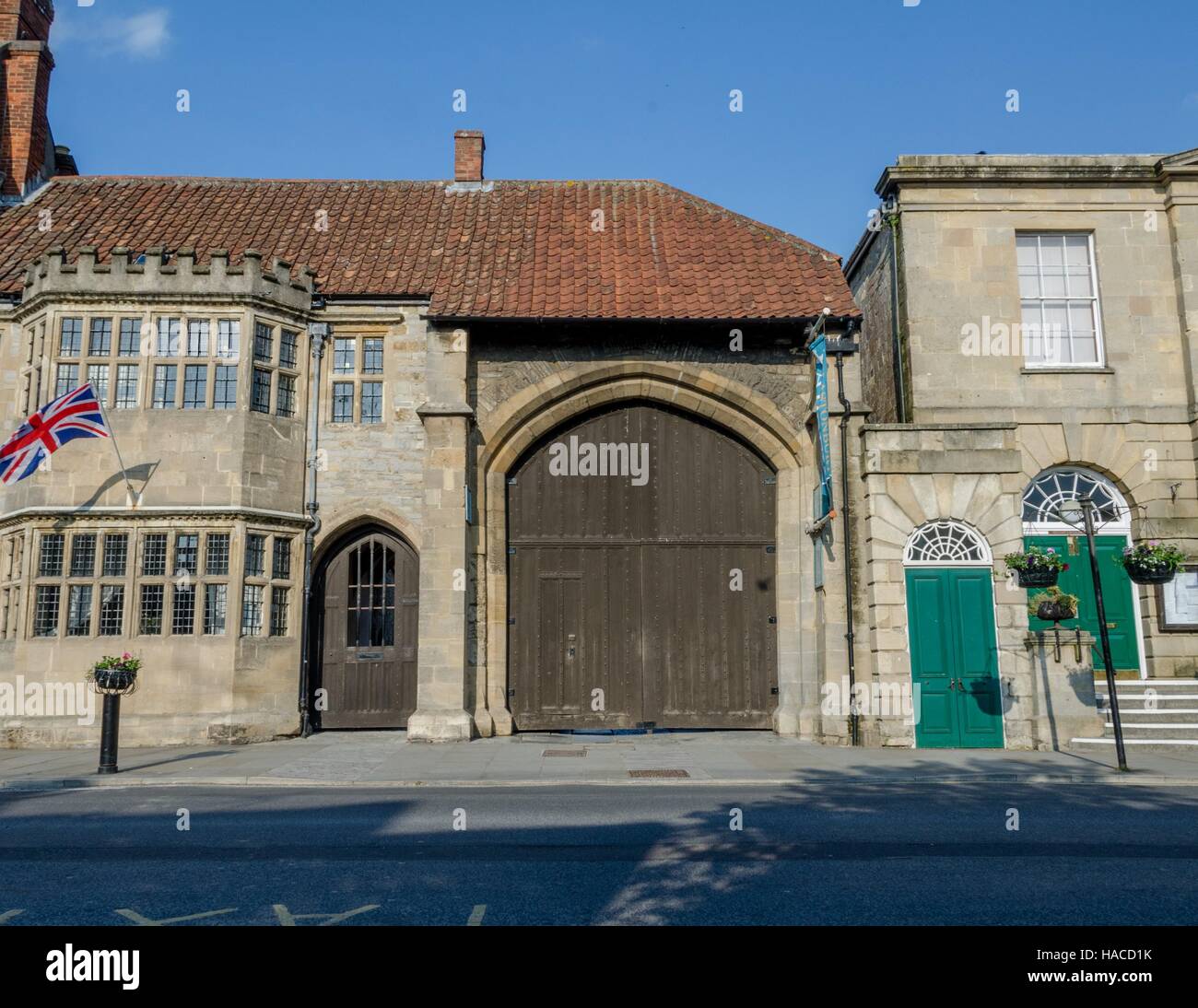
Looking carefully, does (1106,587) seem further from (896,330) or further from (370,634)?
(370,634)

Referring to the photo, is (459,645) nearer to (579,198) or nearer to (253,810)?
(253,810)

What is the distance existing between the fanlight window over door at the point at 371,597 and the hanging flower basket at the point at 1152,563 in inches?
471

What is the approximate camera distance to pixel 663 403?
17750 mm

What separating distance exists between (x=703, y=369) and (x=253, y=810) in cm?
1082

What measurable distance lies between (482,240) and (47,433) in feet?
27.9

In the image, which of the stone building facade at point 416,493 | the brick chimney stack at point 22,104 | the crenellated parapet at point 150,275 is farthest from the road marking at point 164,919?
the brick chimney stack at point 22,104

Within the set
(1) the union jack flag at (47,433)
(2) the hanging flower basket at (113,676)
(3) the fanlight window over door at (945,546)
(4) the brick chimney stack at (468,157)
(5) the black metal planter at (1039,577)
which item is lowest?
(2) the hanging flower basket at (113,676)

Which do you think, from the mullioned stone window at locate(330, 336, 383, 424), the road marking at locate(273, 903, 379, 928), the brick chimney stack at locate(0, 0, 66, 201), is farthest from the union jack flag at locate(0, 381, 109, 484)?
the road marking at locate(273, 903, 379, 928)

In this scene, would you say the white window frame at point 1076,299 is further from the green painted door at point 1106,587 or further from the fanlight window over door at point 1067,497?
the green painted door at point 1106,587

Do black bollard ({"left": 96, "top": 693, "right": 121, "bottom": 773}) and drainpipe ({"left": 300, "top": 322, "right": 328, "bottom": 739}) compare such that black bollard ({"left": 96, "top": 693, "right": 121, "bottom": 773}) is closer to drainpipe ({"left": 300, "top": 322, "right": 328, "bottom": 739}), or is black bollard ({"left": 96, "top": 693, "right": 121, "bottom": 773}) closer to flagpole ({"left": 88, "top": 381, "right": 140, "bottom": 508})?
drainpipe ({"left": 300, "top": 322, "right": 328, "bottom": 739})

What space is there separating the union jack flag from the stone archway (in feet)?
20.2

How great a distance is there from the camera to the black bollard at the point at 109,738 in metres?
12.3

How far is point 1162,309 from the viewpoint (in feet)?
55.8

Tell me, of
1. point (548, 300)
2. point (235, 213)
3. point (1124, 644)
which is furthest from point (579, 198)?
point (1124, 644)
